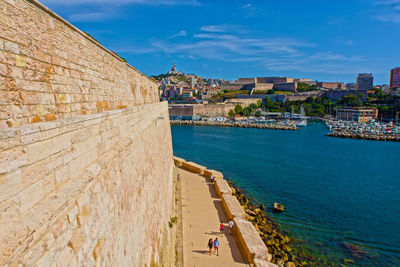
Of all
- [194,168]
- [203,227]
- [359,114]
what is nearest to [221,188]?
[203,227]

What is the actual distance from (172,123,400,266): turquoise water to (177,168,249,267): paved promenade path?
3.31 metres

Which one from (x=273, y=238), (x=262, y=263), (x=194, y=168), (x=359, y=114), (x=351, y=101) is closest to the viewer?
(x=262, y=263)

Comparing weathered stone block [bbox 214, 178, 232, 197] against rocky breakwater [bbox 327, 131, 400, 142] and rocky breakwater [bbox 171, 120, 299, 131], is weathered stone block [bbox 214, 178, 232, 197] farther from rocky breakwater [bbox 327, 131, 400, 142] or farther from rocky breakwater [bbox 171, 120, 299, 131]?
rocky breakwater [bbox 171, 120, 299, 131]

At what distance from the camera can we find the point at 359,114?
57375mm

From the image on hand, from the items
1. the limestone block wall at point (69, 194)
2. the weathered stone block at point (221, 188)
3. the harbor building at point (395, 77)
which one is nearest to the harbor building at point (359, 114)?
the harbor building at point (395, 77)

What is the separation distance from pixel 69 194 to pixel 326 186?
18.4 metres

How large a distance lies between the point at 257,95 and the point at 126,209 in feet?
268

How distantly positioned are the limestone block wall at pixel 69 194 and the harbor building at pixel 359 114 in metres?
65.6

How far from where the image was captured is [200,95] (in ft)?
290

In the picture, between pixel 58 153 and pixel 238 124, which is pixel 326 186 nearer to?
pixel 58 153

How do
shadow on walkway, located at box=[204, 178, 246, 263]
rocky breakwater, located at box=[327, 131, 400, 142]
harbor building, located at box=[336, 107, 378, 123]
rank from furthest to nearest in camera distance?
harbor building, located at box=[336, 107, 378, 123], rocky breakwater, located at box=[327, 131, 400, 142], shadow on walkway, located at box=[204, 178, 246, 263]

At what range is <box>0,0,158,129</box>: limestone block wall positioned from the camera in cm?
182

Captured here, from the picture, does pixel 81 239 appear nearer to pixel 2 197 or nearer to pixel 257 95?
pixel 2 197

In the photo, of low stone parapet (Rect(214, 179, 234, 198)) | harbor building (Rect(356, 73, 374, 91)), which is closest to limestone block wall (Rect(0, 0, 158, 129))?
low stone parapet (Rect(214, 179, 234, 198))
